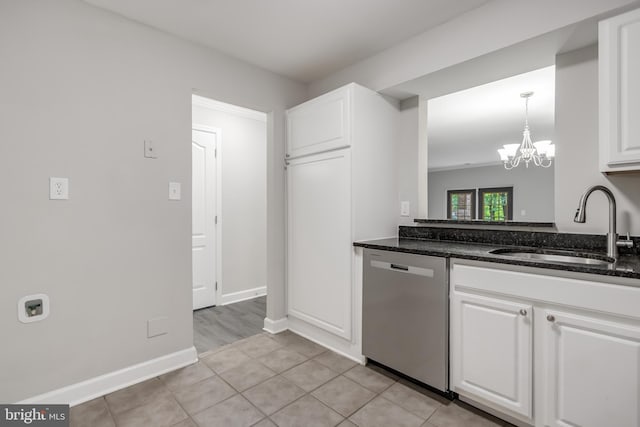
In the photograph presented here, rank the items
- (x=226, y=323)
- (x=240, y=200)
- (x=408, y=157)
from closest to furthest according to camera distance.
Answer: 1. (x=408, y=157)
2. (x=226, y=323)
3. (x=240, y=200)

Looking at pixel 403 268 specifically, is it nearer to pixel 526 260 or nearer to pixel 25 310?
pixel 526 260

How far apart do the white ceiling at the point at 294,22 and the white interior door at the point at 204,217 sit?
1309 mm

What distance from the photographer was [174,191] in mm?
2207

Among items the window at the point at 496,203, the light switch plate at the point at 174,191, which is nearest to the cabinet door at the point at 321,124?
the light switch plate at the point at 174,191

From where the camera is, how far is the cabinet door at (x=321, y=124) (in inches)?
90.3

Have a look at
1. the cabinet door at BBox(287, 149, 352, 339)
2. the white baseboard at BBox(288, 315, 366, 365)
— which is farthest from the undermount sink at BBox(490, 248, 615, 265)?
the white baseboard at BBox(288, 315, 366, 365)

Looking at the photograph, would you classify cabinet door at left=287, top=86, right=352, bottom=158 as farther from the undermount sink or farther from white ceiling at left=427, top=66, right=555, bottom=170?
white ceiling at left=427, top=66, right=555, bottom=170

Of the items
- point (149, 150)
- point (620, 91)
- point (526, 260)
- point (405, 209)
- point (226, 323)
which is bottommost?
point (226, 323)

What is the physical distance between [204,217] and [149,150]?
1537 millimetres

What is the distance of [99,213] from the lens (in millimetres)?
1893

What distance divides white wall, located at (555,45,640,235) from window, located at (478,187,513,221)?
6.43 metres

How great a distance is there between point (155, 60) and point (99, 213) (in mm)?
1113

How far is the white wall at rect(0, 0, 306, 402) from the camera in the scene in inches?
64.4

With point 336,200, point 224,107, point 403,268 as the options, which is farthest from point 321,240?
point 224,107
